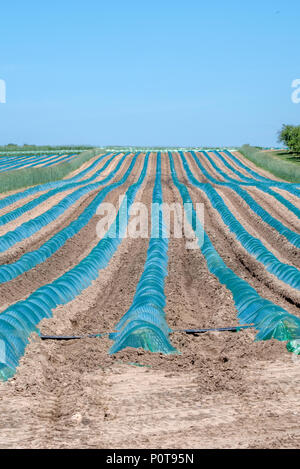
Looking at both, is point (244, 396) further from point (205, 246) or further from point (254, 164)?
point (254, 164)

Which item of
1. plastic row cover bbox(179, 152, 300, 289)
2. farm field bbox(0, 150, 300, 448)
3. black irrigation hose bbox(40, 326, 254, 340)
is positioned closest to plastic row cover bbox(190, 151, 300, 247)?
farm field bbox(0, 150, 300, 448)

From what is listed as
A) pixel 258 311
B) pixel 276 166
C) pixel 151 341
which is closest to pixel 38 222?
pixel 258 311

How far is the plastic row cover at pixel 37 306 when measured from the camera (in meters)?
8.30

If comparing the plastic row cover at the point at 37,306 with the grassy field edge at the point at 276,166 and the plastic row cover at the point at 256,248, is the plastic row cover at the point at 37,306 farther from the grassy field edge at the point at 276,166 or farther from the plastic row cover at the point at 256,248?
the grassy field edge at the point at 276,166

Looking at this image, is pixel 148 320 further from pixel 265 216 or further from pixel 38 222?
pixel 265 216

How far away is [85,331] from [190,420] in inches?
172

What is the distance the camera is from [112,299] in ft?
42.4

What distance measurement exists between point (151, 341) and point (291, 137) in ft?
200

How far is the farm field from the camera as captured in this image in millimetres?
6324

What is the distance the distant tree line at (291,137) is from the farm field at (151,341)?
138ft

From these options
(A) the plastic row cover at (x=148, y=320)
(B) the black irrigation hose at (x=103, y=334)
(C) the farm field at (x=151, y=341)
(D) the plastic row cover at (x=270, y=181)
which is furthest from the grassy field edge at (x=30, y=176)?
(B) the black irrigation hose at (x=103, y=334)

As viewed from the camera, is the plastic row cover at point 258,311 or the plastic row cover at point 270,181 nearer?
the plastic row cover at point 258,311
